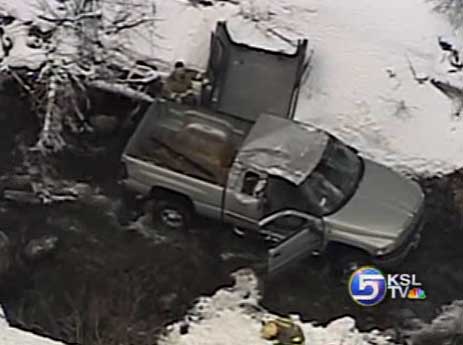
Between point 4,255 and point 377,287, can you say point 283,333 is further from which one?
point 4,255

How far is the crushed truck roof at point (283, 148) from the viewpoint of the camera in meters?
9.52

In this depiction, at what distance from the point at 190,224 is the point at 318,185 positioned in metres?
1.16

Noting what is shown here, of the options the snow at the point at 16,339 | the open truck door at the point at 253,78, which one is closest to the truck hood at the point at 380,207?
the open truck door at the point at 253,78

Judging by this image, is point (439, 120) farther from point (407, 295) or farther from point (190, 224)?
point (190, 224)

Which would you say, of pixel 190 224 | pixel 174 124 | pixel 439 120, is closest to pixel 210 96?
pixel 174 124

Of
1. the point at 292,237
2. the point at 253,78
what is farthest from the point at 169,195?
the point at 253,78

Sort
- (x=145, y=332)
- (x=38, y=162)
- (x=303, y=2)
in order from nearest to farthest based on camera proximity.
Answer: (x=145, y=332) → (x=38, y=162) → (x=303, y=2)

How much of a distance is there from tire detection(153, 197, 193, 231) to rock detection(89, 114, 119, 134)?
1.08m

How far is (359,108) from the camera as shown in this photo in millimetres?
10578

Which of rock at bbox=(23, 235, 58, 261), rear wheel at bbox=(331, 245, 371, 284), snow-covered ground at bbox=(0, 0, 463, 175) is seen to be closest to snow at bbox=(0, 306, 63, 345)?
rock at bbox=(23, 235, 58, 261)

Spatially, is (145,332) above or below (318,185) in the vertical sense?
below

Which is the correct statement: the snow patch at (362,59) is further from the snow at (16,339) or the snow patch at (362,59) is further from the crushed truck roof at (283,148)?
the snow at (16,339)

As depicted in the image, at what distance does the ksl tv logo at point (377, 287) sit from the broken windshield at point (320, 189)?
23.5 inches

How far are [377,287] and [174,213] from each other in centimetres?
182
